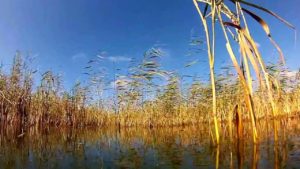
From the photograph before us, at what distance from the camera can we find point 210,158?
3918mm

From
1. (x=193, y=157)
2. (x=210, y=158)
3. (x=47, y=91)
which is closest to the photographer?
(x=210, y=158)

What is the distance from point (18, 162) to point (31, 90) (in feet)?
29.9

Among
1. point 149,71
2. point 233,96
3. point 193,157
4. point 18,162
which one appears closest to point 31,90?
point 149,71

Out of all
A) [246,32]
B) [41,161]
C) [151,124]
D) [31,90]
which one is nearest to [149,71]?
[151,124]

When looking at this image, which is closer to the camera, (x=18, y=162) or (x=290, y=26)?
(x=290, y=26)

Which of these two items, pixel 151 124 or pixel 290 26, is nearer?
pixel 290 26

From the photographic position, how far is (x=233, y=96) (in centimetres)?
1136

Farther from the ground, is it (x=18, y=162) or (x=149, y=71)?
(x=149, y=71)

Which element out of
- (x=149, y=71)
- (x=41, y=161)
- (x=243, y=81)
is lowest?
(x=41, y=161)

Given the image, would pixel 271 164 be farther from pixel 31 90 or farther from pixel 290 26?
pixel 31 90

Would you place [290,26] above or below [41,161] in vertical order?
above

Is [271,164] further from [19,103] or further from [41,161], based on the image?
[19,103]

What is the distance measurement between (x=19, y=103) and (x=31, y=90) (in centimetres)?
103

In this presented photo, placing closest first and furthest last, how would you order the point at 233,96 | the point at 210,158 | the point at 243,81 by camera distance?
the point at 243,81 → the point at 210,158 → the point at 233,96
